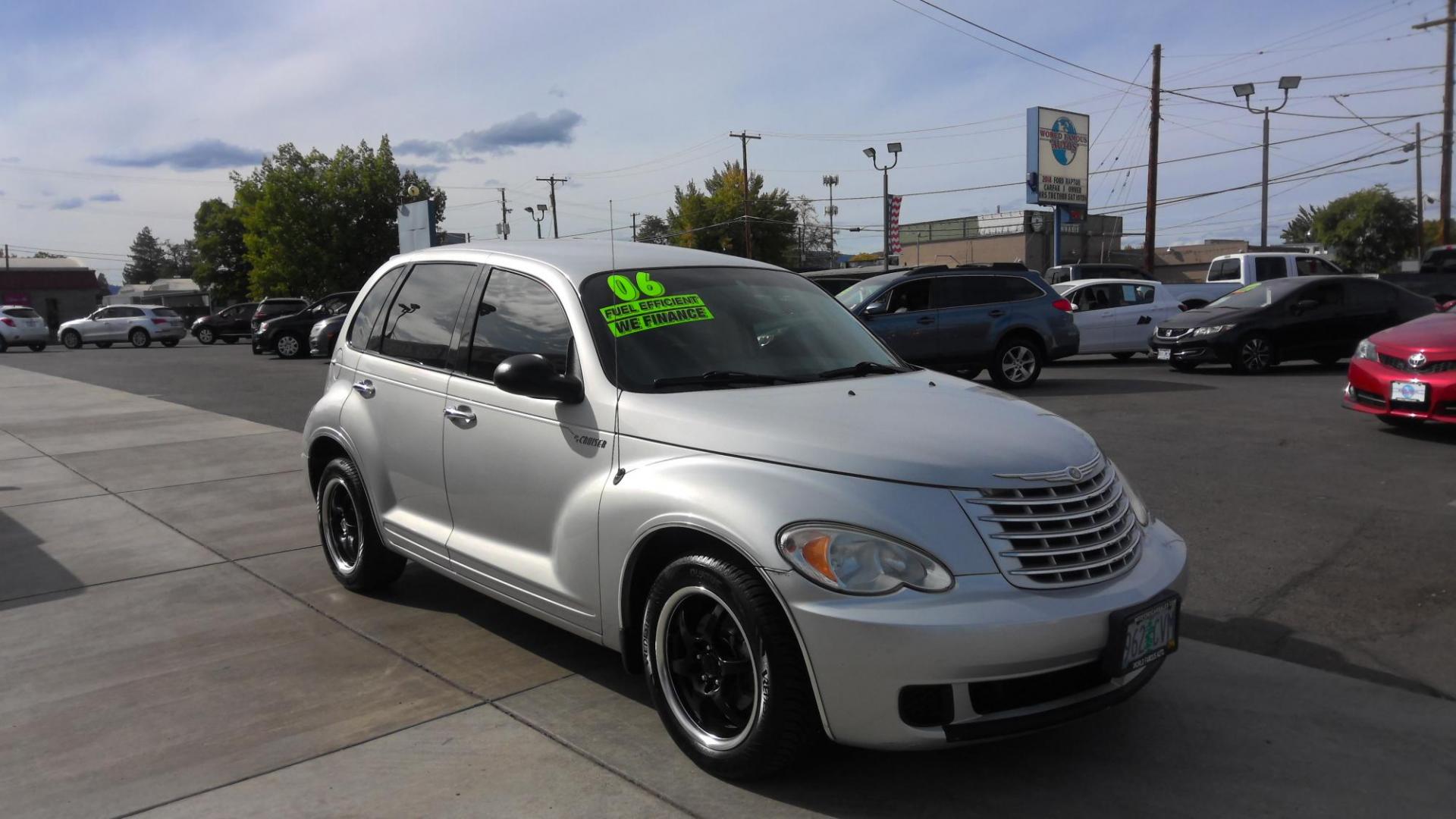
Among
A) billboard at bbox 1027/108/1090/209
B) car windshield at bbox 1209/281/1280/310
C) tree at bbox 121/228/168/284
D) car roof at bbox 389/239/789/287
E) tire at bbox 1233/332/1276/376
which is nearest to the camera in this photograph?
car roof at bbox 389/239/789/287

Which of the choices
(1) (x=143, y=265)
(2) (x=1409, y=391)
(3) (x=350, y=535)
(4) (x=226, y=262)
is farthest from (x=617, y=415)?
(1) (x=143, y=265)

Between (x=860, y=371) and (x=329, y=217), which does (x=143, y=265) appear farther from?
(x=860, y=371)

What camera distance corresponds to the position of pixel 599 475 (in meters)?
3.74

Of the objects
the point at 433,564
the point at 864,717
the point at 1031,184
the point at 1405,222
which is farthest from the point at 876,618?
the point at 1405,222

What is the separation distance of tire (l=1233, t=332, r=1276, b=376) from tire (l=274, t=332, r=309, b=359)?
71.4ft

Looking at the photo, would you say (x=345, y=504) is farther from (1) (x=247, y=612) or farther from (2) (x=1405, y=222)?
(2) (x=1405, y=222)

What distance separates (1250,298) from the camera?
1594cm

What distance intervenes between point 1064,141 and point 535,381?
33.8m

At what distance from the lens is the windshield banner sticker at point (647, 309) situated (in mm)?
4027

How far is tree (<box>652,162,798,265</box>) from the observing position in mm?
67375

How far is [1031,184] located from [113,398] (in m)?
26.7

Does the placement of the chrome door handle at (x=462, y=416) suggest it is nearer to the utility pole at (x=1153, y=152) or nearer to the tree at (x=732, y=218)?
the utility pole at (x=1153, y=152)

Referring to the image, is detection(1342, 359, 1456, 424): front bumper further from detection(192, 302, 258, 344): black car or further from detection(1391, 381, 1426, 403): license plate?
detection(192, 302, 258, 344): black car

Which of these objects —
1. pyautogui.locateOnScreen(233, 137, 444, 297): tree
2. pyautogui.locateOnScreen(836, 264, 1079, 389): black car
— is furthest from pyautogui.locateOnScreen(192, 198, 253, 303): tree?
pyautogui.locateOnScreen(836, 264, 1079, 389): black car
